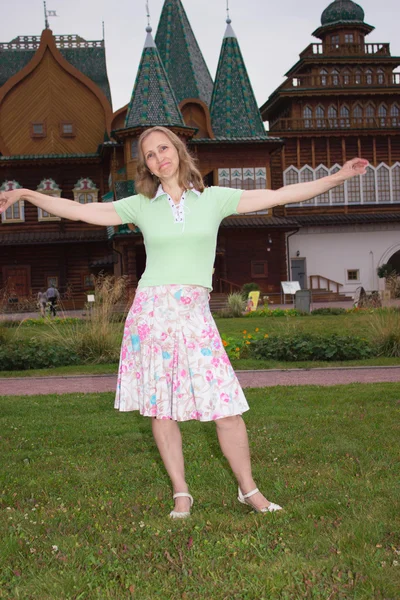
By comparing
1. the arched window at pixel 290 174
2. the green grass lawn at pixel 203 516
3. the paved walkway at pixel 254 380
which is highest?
the arched window at pixel 290 174

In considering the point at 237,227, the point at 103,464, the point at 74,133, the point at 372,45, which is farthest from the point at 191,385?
the point at 372,45

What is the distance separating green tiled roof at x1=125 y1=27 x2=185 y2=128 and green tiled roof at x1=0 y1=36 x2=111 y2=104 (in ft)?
26.0

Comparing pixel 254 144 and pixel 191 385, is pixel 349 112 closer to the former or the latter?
pixel 254 144

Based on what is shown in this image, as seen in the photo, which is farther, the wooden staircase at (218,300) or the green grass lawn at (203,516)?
the wooden staircase at (218,300)

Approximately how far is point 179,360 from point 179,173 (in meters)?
1.11

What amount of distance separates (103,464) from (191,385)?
5.77 feet

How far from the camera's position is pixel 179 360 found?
14.1 ft

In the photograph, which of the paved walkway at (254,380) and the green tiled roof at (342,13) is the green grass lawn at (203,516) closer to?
the paved walkway at (254,380)

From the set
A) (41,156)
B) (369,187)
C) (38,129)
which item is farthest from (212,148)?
(369,187)

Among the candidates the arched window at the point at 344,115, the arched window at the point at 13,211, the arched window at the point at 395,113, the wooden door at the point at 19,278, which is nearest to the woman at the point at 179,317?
the wooden door at the point at 19,278

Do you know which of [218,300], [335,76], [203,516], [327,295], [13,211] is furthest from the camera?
[335,76]

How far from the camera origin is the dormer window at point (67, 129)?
127 feet

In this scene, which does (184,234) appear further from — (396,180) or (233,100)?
(396,180)

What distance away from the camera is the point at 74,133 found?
1531 inches
